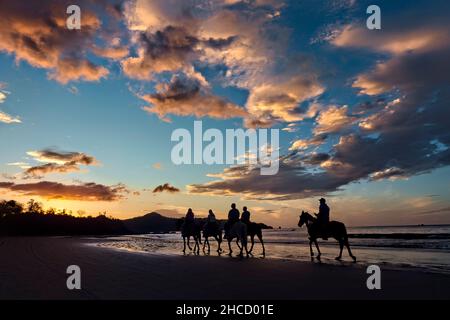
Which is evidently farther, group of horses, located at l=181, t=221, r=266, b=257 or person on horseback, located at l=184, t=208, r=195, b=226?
person on horseback, located at l=184, t=208, r=195, b=226

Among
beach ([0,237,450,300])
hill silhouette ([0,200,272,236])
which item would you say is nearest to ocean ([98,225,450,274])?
beach ([0,237,450,300])

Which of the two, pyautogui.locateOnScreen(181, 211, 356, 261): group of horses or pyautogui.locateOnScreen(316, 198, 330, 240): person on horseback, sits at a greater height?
pyautogui.locateOnScreen(316, 198, 330, 240): person on horseback

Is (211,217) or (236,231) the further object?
(211,217)

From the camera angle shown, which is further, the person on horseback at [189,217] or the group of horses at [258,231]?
the person on horseback at [189,217]

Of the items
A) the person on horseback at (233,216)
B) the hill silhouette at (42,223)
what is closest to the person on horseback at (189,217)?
the person on horseback at (233,216)

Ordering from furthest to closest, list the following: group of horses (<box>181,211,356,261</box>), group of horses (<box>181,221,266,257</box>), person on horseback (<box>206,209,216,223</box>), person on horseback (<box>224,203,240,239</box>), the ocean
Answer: person on horseback (<box>206,209,216,223</box>) < person on horseback (<box>224,203,240,239</box>) < group of horses (<box>181,221,266,257</box>) < group of horses (<box>181,211,356,261</box>) < the ocean

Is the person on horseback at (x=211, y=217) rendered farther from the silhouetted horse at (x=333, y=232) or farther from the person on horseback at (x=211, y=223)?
the silhouetted horse at (x=333, y=232)

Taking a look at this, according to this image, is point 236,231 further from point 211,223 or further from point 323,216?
point 323,216

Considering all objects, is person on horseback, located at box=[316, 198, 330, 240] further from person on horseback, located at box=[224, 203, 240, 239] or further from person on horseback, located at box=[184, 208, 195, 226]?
person on horseback, located at box=[184, 208, 195, 226]

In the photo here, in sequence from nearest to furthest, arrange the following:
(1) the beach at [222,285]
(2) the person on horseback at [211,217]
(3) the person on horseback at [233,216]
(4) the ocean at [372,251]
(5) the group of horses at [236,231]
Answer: (1) the beach at [222,285] < (4) the ocean at [372,251] < (5) the group of horses at [236,231] < (3) the person on horseback at [233,216] < (2) the person on horseback at [211,217]

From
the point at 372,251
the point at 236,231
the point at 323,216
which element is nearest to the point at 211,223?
the point at 236,231

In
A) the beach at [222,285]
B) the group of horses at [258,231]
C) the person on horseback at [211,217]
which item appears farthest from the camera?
the person on horseback at [211,217]

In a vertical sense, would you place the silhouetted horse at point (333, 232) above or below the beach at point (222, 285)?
above
